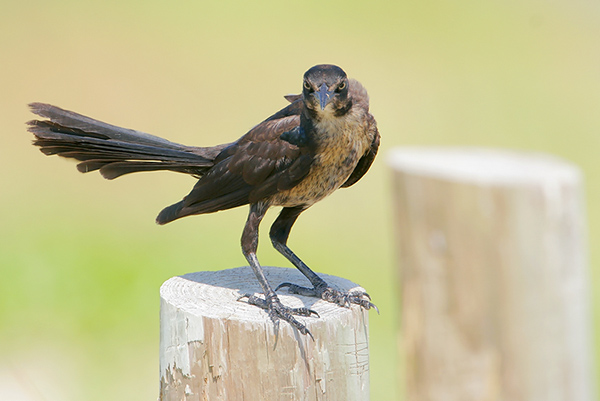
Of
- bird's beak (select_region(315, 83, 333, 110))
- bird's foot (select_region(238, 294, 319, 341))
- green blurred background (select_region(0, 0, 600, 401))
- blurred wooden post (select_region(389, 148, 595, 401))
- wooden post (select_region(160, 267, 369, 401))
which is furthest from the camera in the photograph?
green blurred background (select_region(0, 0, 600, 401))

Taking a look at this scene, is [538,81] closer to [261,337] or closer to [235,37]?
[235,37]

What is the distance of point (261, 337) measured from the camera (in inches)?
116

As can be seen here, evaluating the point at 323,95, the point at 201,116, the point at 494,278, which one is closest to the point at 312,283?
the point at 323,95

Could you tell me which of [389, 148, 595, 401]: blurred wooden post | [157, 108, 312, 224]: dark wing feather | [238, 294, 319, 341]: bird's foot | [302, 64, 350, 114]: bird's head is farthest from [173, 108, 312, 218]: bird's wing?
[389, 148, 595, 401]: blurred wooden post

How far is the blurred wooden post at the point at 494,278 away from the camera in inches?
73.5

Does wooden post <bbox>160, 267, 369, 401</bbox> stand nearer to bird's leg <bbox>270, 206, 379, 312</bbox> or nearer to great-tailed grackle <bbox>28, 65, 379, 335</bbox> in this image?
bird's leg <bbox>270, 206, 379, 312</bbox>

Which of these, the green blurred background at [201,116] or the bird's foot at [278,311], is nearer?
the bird's foot at [278,311]

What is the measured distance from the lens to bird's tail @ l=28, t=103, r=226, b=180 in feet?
12.9

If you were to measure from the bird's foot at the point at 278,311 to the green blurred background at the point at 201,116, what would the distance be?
293 cm

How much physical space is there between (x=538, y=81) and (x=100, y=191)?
6964 mm

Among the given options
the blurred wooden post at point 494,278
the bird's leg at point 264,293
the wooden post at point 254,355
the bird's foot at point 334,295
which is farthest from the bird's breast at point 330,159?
the blurred wooden post at point 494,278

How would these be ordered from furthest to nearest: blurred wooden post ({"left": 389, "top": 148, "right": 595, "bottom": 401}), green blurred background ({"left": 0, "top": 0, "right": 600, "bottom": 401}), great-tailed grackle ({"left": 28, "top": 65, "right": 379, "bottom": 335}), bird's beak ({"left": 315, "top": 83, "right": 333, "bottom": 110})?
green blurred background ({"left": 0, "top": 0, "right": 600, "bottom": 401}), great-tailed grackle ({"left": 28, "top": 65, "right": 379, "bottom": 335}), bird's beak ({"left": 315, "top": 83, "right": 333, "bottom": 110}), blurred wooden post ({"left": 389, "top": 148, "right": 595, "bottom": 401})

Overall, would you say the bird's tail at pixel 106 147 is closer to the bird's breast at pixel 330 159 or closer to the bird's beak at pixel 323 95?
the bird's breast at pixel 330 159

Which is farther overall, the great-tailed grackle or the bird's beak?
the great-tailed grackle
